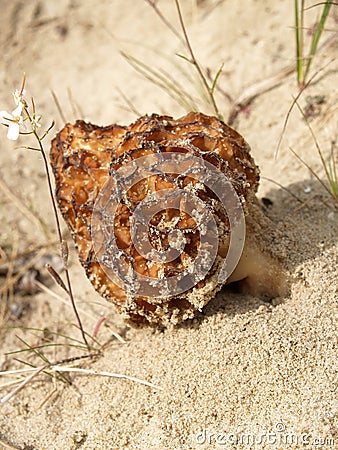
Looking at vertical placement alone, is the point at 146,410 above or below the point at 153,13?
below

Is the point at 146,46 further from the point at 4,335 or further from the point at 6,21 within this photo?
the point at 4,335

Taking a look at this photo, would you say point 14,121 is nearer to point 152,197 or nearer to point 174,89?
point 152,197

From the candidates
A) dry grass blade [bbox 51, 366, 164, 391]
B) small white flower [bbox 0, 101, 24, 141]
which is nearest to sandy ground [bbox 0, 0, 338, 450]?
dry grass blade [bbox 51, 366, 164, 391]

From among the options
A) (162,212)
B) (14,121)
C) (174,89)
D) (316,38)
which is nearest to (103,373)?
(162,212)

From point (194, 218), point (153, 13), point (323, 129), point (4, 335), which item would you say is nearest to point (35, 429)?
point (4, 335)

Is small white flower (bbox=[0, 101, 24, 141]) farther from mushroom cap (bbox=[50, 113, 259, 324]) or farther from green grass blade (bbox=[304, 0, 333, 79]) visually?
green grass blade (bbox=[304, 0, 333, 79])

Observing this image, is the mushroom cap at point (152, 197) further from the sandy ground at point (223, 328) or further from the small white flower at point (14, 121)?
the small white flower at point (14, 121)

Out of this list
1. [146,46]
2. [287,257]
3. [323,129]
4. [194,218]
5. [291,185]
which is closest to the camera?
[194,218]
